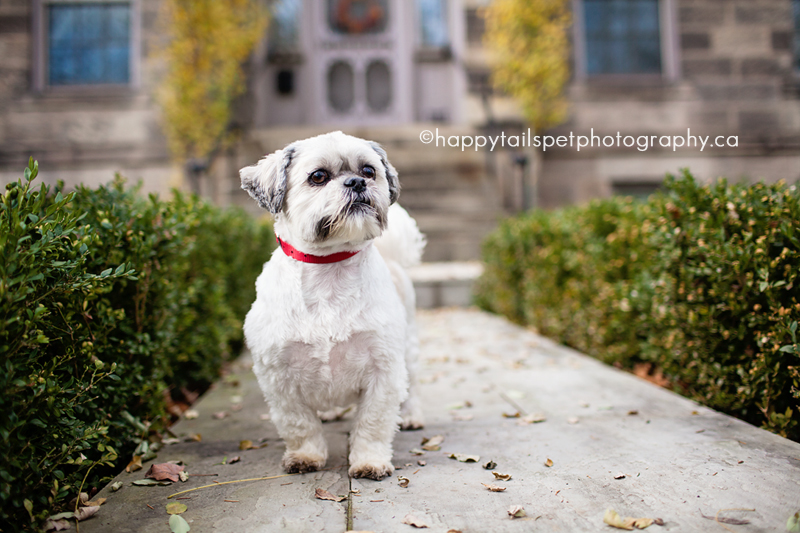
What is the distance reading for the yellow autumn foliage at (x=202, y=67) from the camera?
30.9 ft

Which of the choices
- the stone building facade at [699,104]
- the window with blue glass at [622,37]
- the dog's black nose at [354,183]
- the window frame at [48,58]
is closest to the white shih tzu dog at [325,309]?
the dog's black nose at [354,183]

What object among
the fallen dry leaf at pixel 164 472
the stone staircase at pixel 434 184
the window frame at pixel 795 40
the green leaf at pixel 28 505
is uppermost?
the window frame at pixel 795 40

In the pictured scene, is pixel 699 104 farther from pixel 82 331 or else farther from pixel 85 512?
pixel 85 512

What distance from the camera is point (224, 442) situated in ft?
9.40

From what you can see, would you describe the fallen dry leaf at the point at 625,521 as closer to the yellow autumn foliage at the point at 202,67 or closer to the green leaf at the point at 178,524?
the green leaf at the point at 178,524

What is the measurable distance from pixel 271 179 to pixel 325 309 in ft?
2.08

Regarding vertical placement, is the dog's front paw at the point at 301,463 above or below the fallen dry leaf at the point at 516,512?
above

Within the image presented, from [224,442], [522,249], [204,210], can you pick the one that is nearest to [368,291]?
[224,442]

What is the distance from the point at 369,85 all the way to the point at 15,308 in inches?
437

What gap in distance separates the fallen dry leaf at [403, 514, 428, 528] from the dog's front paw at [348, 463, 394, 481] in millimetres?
373

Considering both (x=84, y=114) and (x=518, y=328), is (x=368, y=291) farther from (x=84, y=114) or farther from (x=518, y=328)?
(x=84, y=114)

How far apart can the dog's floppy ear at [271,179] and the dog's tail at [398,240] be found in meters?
0.77

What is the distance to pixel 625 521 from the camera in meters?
1.86

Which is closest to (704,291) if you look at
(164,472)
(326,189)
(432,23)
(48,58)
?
(326,189)
